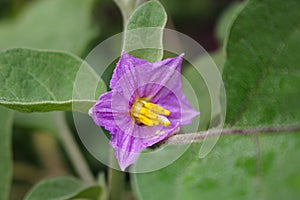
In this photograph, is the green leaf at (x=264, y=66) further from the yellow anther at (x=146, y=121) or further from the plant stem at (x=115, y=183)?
the plant stem at (x=115, y=183)

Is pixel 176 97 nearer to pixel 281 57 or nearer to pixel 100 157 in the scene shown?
pixel 281 57

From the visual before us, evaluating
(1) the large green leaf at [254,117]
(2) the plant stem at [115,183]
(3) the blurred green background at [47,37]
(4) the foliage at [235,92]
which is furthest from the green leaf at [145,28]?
(3) the blurred green background at [47,37]

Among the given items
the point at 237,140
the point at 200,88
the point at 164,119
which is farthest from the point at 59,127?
the point at 237,140

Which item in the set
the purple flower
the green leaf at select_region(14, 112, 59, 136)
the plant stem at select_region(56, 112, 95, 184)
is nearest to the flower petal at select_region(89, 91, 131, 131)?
the purple flower

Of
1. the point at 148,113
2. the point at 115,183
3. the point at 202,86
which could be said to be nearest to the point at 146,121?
the point at 148,113

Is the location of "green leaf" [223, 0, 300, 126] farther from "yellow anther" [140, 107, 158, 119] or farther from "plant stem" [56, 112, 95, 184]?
"plant stem" [56, 112, 95, 184]

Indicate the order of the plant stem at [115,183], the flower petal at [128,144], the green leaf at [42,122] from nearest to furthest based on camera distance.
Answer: the flower petal at [128,144] → the plant stem at [115,183] → the green leaf at [42,122]

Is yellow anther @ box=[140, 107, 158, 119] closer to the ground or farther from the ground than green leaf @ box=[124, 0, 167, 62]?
closer to the ground
